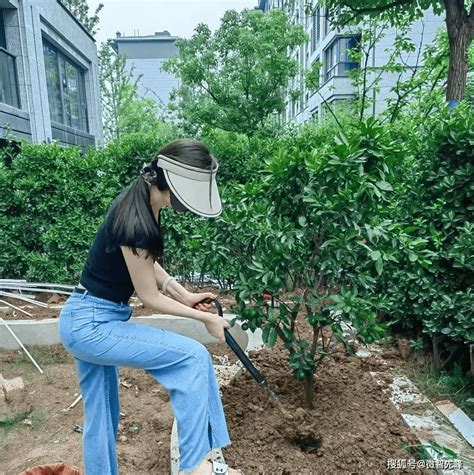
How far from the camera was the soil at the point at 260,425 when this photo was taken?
243 cm

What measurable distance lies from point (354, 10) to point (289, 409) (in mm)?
4659

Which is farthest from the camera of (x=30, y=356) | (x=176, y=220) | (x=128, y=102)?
(x=128, y=102)

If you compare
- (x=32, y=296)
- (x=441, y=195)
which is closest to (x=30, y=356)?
(x=32, y=296)

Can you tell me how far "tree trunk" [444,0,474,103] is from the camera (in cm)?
447

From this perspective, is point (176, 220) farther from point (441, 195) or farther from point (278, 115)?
point (278, 115)

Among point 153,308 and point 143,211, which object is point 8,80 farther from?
point 153,308

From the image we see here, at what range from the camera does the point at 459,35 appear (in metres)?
4.50

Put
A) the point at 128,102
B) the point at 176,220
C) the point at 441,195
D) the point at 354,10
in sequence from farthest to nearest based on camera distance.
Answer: the point at 128,102
the point at 176,220
the point at 354,10
the point at 441,195

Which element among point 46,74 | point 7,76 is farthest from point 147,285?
point 46,74

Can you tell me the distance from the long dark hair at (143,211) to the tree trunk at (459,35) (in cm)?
386

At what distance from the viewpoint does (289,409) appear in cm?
281

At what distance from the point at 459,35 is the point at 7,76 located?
358 inches

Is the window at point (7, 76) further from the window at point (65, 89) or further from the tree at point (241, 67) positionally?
the tree at point (241, 67)

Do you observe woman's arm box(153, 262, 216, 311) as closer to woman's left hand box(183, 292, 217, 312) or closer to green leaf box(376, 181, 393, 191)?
woman's left hand box(183, 292, 217, 312)
